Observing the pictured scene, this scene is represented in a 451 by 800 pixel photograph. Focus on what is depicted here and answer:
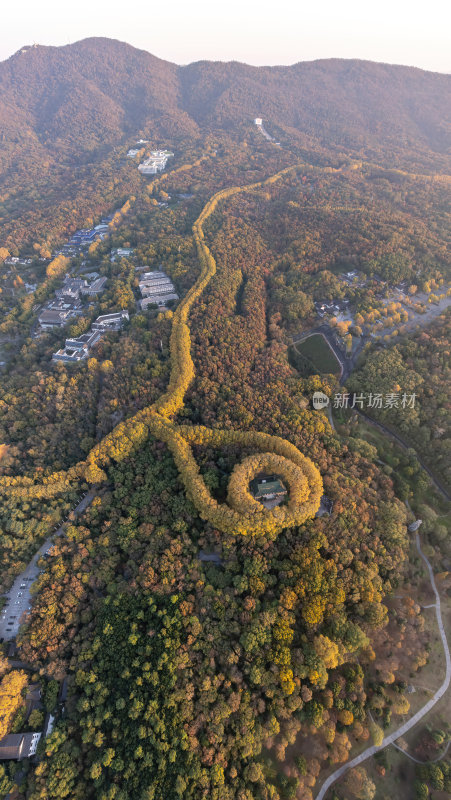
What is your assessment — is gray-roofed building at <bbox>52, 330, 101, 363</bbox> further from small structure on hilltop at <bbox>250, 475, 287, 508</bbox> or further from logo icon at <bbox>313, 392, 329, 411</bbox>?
logo icon at <bbox>313, 392, 329, 411</bbox>

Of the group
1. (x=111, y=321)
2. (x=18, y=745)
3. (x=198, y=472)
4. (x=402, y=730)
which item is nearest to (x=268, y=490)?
(x=198, y=472)

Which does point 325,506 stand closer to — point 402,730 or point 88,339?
point 402,730

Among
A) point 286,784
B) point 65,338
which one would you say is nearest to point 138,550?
point 286,784

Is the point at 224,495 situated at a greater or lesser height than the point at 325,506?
greater

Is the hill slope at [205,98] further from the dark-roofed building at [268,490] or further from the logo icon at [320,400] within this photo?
the dark-roofed building at [268,490]

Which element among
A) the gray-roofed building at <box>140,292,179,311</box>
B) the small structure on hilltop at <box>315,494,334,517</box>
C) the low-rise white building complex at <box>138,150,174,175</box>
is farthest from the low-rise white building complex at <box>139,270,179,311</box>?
the low-rise white building complex at <box>138,150,174,175</box>

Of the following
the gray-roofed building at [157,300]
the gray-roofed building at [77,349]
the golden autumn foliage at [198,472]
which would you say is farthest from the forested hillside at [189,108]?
the golden autumn foliage at [198,472]
